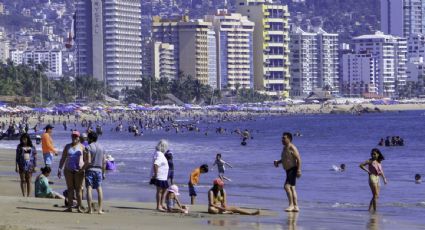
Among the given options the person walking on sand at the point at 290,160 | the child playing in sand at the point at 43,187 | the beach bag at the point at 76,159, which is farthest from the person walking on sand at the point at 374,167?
the beach bag at the point at 76,159

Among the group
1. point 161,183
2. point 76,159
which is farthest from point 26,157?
point 76,159

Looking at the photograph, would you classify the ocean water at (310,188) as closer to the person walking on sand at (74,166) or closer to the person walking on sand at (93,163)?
the person walking on sand at (93,163)

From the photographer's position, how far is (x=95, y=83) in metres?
194

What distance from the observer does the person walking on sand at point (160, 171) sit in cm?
2083

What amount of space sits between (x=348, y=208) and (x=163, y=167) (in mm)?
5533

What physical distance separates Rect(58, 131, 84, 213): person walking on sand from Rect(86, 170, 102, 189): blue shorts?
5.6 inches

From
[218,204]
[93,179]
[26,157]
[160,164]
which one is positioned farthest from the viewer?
[26,157]

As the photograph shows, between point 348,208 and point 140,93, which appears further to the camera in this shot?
point 140,93

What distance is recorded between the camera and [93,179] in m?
19.6

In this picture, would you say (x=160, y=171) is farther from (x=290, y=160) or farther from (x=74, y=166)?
(x=290, y=160)

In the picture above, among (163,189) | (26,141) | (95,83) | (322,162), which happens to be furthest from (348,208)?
(95,83)

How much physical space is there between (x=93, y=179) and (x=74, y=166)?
1.25 feet

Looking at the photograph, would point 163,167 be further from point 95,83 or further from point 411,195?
point 95,83

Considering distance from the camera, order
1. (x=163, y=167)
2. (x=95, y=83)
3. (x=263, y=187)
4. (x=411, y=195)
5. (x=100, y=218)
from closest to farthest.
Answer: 1. (x=100, y=218)
2. (x=163, y=167)
3. (x=411, y=195)
4. (x=263, y=187)
5. (x=95, y=83)
